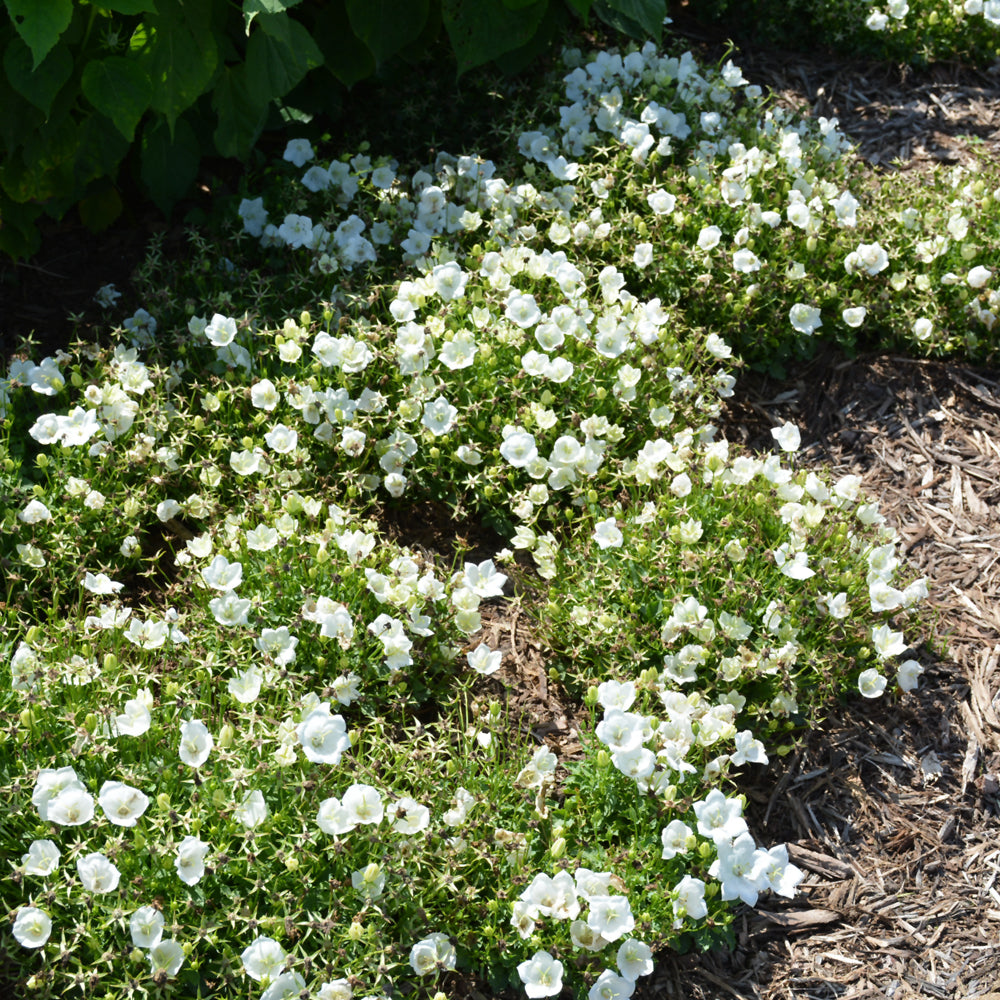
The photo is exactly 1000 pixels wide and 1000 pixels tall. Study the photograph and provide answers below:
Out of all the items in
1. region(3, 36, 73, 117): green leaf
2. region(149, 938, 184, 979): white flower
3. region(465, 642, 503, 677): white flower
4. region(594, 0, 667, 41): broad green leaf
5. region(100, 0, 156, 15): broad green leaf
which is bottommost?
region(149, 938, 184, 979): white flower

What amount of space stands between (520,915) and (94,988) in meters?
1.00

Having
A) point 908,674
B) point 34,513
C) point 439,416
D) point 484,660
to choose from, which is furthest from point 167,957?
point 908,674

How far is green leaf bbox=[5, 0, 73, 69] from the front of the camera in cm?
315

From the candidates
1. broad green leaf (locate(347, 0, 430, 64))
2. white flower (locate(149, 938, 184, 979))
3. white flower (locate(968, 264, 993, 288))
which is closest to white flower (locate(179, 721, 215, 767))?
white flower (locate(149, 938, 184, 979))

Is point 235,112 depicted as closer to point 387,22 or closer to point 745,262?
point 387,22

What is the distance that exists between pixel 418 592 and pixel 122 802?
1.02 m

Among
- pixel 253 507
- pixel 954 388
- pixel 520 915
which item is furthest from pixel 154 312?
pixel 954 388

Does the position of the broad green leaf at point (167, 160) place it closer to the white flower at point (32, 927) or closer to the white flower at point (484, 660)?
the white flower at point (484, 660)

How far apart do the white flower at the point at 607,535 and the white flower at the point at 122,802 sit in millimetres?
1519

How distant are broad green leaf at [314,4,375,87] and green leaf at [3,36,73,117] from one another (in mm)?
1151

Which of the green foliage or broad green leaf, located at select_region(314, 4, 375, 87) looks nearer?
the green foliage

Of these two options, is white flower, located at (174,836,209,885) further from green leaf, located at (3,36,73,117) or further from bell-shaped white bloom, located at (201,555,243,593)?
green leaf, located at (3,36,73,117)

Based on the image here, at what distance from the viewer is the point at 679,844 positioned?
2.80 m

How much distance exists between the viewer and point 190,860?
2543 mm
